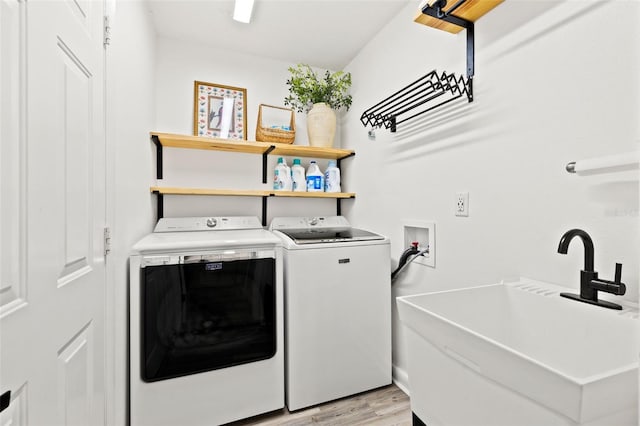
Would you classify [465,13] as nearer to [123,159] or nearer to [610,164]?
[610,164]

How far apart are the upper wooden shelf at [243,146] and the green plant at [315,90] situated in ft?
1.30

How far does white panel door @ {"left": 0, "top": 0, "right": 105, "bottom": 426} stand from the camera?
0.58m

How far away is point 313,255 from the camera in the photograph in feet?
5.68

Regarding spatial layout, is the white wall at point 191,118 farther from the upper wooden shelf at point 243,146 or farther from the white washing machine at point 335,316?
the white washing machine at point 335,316

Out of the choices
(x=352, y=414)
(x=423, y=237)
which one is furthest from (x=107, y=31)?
(x=352, y=414)

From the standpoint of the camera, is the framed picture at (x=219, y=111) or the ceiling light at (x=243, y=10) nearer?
the ceiling light at (x=243, y=10)

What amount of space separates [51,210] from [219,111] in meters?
1.73

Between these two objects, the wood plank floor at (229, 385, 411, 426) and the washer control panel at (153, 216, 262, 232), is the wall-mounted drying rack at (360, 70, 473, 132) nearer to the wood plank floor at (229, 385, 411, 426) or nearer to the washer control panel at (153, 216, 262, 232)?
the washer control panel at (153, 216, 262, 232)

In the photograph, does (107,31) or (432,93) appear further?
(432,93)

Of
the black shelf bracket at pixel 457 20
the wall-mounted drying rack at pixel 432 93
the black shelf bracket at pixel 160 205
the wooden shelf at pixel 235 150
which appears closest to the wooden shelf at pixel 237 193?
the wooden shelf at pixel 235 150

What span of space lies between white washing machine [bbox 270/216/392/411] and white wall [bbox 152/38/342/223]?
0.63 m

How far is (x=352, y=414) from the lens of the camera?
1674 millimetres

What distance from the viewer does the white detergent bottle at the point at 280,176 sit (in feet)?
7.64

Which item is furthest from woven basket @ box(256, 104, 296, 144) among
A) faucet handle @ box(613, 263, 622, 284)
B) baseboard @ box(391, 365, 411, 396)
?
faucet handle @ box(613, 263, 622, 284)
